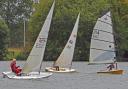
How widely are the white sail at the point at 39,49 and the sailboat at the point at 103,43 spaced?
9098 millimetres

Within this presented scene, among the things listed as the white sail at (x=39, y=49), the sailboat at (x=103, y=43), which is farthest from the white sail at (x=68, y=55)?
the white sail at (x=39, y=49)

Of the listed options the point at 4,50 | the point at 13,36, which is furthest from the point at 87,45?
the point at 13,36

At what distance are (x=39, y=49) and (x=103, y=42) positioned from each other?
32.5 ft

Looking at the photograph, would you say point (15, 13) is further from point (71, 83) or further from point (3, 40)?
point (71, 83)

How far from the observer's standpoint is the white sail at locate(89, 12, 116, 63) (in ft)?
179

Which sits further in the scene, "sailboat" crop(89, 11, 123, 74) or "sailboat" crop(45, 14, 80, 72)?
"sailboat" crop(45, 14, 80, 72)

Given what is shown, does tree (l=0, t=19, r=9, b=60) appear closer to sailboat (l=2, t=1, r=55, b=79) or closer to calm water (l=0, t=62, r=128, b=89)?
calm water (l=0, t=62, r=128, b=89)

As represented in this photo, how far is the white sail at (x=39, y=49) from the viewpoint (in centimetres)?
4634

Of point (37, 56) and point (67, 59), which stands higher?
point (67, 59)

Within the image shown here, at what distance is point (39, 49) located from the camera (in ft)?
153

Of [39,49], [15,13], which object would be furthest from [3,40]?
[39,49]

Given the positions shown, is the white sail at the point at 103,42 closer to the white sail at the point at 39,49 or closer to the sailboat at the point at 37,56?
the sailboat at the point at 37,56

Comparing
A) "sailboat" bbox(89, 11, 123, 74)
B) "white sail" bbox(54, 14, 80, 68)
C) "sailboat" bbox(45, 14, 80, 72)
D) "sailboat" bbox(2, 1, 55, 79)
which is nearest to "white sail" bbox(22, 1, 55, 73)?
"sailboat" bbox(2, 1, 55, 79)

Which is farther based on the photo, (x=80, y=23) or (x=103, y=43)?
(x=80, y=23)
